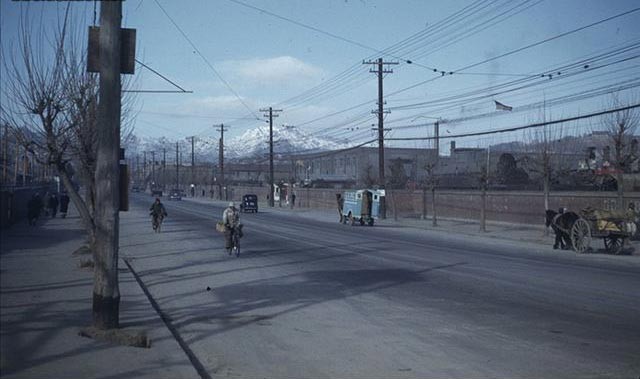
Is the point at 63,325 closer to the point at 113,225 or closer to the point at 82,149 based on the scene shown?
the point at 113,225

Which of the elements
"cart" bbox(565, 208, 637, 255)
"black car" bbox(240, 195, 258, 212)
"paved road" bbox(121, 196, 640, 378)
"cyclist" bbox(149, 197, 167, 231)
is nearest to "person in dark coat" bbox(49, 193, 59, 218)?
"cyclist" bbox(149, 197, 167, 231)

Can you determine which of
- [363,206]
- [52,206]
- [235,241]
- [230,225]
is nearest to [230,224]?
[230,225]

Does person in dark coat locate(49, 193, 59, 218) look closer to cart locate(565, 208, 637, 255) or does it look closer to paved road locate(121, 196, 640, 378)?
paved road locate(121, 196, 640, 378)

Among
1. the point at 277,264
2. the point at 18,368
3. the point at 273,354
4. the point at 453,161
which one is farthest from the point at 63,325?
the point at 453,161

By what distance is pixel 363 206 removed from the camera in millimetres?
46188

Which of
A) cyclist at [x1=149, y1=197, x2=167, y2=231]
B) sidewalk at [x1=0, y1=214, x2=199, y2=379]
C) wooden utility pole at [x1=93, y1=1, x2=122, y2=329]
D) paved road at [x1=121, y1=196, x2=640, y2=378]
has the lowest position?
paved road at [x1=121, y1=196, x2=640, y2=378]

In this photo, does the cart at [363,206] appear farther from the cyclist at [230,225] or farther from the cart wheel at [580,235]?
the cyclist at [230,225]

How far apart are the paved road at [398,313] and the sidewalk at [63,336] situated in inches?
20.0

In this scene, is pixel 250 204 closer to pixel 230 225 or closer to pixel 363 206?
pixel 363 206

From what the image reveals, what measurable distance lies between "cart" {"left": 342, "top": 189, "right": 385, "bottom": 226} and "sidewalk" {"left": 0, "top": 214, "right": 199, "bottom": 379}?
109 feet

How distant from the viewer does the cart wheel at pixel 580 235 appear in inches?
1024

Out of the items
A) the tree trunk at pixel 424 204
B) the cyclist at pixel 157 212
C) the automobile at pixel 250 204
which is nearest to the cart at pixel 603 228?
the cyclist at pixel 157 212

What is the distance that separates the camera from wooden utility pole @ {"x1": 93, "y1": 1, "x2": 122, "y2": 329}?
31.3 feet

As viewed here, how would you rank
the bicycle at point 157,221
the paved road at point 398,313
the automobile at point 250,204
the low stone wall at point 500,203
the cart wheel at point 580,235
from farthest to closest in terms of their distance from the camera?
the automobile at point 250,204 → the low stone wall at point 500,203 → the bicycle at point 157,221 → the cart wheel at point 580,235 → the paved road at point 398,313
